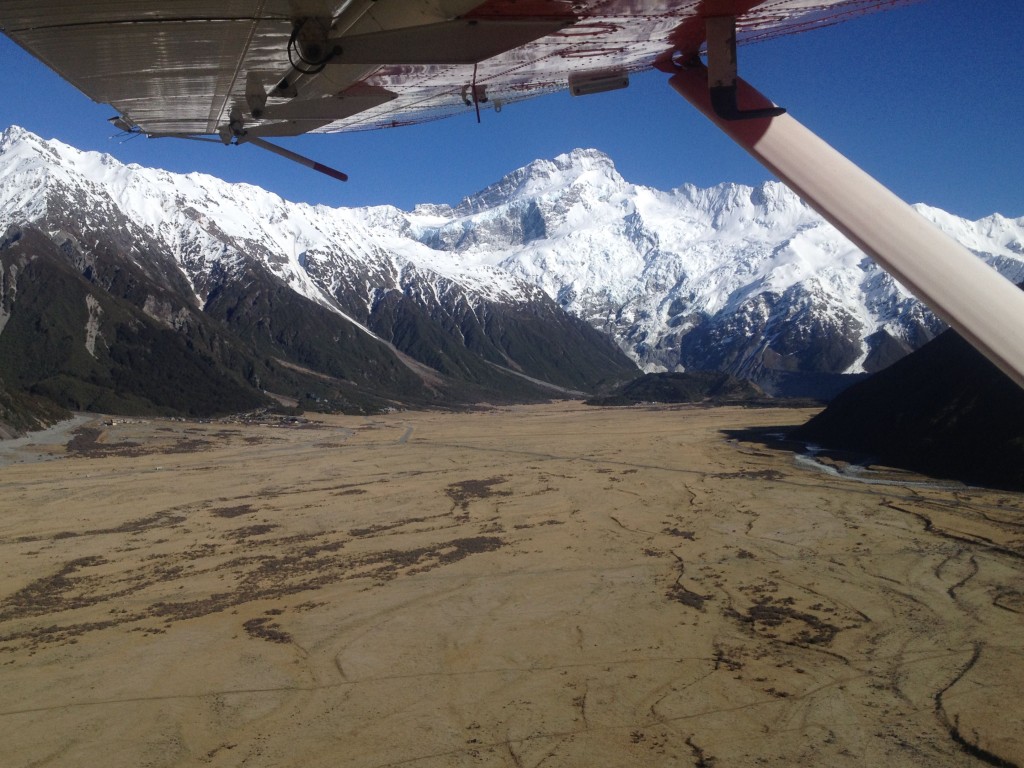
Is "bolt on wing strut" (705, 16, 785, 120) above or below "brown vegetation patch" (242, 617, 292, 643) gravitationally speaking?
above

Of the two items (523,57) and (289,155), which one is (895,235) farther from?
(289,155)

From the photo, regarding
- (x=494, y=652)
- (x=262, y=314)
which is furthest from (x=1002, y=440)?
(x=262, y=314)

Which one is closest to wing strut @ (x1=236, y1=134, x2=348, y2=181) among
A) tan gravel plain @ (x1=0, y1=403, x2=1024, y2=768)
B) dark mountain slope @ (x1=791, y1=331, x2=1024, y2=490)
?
tan gravel plain @ (x1=0, y1=403, x2=1024, y2=768)

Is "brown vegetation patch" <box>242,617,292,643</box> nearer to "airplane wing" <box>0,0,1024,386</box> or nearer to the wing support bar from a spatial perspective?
"airplane wing" <box>0,0,1024,386</box>

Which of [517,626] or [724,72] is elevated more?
[724,72]

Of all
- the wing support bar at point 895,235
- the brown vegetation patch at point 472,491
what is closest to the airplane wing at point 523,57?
the wing support bar at point 895,235

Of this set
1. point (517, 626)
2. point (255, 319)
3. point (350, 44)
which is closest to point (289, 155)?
point (350, 44)

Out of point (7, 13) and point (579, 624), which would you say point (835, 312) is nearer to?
point (579, 624)
